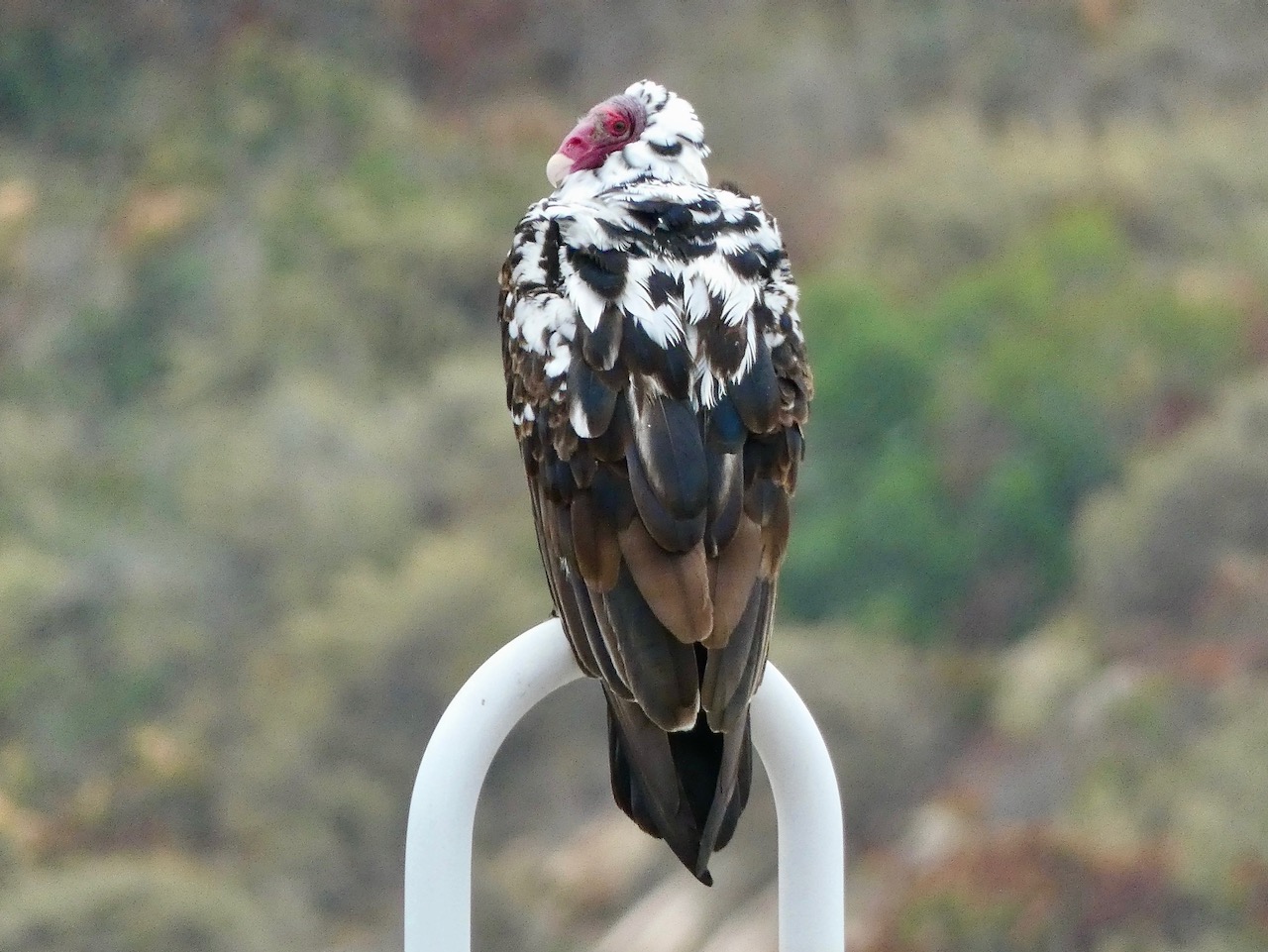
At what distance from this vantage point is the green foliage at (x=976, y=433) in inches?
427

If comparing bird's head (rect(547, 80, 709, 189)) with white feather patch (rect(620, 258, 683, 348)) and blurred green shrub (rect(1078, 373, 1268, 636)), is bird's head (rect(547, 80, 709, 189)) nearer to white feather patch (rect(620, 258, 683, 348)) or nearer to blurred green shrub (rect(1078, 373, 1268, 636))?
white feather patch (rect(620, 258, 683, 348))

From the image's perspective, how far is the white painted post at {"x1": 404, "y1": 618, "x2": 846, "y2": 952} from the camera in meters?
2.18

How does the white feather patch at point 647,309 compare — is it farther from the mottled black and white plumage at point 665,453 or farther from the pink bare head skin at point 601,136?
the pink bare head skin at point 601,136

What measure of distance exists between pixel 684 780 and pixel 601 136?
149 cm

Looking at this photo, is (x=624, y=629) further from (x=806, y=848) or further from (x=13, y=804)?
(x=13, y=804)

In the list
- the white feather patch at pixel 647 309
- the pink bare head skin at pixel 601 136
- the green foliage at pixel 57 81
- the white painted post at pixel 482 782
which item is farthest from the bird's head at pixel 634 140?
the green foliage at pixel 57 81

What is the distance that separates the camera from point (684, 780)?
8.48ft

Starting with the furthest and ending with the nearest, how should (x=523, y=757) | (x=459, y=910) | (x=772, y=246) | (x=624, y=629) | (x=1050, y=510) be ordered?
1. (x=1050, y=510)
2. (x=523, y=757)
3. (x=772, y=246)
4. (x=624, y=629)
5. (x=459, y=910)

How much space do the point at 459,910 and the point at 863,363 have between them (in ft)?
30.1

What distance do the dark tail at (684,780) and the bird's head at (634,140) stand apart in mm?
1265

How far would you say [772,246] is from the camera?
10.3ft

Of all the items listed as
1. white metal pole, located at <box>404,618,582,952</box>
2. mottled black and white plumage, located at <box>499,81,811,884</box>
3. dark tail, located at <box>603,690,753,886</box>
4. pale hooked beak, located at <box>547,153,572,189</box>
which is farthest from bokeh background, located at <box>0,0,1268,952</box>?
white metal pole, located at <box>404,618,582,952</box>

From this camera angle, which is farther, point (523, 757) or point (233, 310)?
point (233, 310)

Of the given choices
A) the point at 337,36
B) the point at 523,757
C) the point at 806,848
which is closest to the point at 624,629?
the point at 806,848
